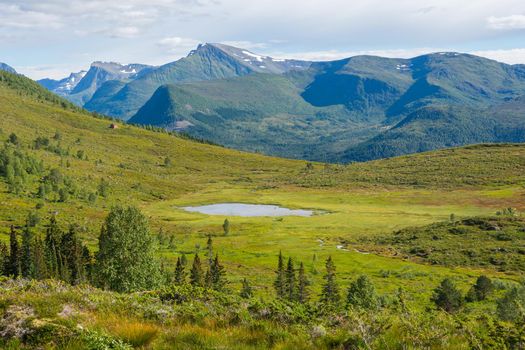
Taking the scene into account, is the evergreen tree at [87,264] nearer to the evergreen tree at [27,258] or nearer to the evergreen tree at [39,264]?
the evergreen tree at [39,264]

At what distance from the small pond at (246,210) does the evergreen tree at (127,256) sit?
125 metres

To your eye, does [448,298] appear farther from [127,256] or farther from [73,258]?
[73,258]

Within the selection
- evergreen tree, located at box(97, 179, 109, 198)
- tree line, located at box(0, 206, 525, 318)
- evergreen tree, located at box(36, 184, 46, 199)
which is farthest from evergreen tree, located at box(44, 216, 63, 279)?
evergreen tree, located at box(97, 179, 109, 198)

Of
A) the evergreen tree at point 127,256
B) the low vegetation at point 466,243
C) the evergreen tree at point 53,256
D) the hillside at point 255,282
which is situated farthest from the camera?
the low vegetation at point 466,243

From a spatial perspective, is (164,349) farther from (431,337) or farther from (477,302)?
(477,302)

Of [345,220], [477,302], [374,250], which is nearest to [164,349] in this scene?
[477,302]

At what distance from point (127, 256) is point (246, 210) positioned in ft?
453

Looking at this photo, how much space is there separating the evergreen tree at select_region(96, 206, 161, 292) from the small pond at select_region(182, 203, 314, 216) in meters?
125

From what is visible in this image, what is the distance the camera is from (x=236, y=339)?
38.4ft

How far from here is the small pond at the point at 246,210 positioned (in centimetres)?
17350

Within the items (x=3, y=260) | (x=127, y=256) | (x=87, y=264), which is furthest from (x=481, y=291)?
(x=3, y=260)

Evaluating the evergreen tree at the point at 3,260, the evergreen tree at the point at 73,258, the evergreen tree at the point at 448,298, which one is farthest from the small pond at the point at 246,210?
the evergreen tree at the point at 448,298

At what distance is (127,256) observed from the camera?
148 feet

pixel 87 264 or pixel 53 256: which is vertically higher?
pixel 53 256
